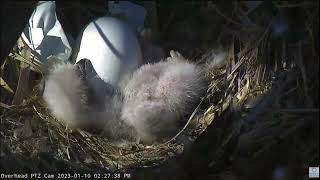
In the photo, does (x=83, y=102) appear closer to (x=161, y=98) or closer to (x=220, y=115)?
(x=161, y=98)

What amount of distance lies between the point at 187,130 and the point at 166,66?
21 cm

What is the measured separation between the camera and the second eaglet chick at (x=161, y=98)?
1.86 m

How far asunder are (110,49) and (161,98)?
0.23 m

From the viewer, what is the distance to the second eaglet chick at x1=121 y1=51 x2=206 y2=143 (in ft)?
6.10

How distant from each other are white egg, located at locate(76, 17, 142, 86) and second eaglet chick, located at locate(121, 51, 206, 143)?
44 mm

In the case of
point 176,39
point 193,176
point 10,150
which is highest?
point 176,39

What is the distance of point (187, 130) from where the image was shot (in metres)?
1.86

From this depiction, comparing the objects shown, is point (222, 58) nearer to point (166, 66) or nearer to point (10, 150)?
point (166, 66)

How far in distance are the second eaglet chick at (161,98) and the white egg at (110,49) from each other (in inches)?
1.7

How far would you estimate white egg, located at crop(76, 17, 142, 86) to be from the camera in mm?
1848

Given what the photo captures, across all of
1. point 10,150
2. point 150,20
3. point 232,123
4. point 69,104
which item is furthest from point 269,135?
point 10,150

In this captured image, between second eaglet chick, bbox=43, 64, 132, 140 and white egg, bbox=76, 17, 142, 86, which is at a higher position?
white egg, bbox=76, 17, 142, 86

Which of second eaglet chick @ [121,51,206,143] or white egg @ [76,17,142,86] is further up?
white egg @ [76,17,142,86]

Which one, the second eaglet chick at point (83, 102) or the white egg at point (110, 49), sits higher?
the white egg at point (110, 49)
